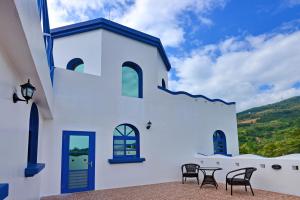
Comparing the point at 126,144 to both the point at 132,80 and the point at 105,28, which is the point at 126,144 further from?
the point at 105,28

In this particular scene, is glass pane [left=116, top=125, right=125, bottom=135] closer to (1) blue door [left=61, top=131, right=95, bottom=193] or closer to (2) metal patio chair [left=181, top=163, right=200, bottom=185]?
(1) blue door [left=61, top=131, right=95, bottom=193]

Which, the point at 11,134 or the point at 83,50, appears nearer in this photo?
the point at 11,134

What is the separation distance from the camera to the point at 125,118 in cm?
850

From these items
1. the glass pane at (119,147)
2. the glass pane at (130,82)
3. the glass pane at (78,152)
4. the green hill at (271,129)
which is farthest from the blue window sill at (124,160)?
the green hill at (271,129)

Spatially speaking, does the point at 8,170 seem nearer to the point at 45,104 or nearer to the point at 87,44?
the point at 45,104

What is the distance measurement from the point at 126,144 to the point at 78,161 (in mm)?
1777

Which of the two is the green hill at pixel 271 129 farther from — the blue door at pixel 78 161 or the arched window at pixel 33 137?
the arched window at pixel 33 137

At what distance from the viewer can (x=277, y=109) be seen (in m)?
18.5

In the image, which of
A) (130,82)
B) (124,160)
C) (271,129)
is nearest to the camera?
(124,160)

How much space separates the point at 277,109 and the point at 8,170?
768 inches

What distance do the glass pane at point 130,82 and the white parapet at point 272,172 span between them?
4130 millimetres

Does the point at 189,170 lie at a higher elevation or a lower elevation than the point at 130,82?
lower

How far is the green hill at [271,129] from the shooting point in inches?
534

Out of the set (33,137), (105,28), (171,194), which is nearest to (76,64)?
(105,28)
